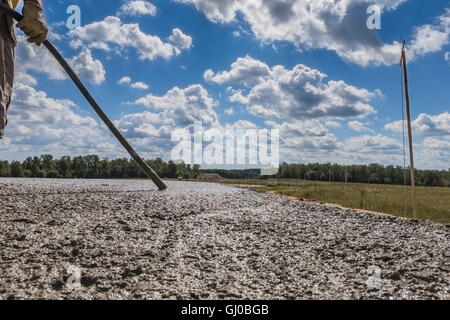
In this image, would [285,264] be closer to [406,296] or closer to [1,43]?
[406,296]

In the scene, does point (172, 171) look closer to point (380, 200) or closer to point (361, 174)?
point (380, 200)

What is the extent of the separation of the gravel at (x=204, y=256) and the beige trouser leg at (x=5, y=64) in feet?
4.15

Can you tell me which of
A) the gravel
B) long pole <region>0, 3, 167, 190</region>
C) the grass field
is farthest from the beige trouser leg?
the grass field

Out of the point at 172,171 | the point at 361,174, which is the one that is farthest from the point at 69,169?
the point at 361,174

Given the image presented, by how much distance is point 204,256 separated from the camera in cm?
319

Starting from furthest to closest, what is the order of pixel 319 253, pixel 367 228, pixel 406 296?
pixel 367 228
pixel 319 253
pixel 406 296

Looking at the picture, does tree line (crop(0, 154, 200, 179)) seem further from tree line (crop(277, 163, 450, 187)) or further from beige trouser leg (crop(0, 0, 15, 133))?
tree line (crop(277, 163, 450, 187))

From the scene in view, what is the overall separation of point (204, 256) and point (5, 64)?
8.01 feet

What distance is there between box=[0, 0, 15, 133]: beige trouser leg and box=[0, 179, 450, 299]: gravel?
1.26 m

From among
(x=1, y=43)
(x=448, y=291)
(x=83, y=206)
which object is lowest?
(x=448, y=291)

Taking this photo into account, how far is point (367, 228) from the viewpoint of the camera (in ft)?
15.6
